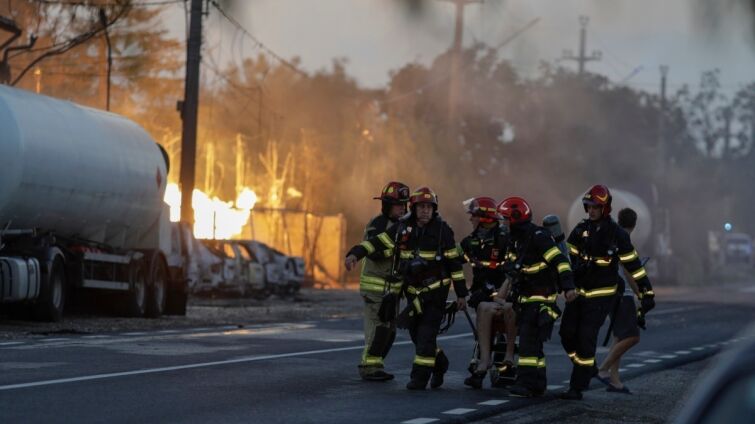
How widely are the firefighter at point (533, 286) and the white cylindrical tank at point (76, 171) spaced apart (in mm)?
9827

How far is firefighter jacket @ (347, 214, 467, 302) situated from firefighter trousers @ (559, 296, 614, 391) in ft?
3.23

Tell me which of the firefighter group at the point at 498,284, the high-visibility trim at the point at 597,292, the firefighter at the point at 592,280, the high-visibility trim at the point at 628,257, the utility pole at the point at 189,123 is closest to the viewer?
the firefighter group at the point at 498,284

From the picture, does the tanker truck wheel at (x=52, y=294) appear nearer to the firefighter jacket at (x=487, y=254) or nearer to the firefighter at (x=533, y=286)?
the firefighter jacket at (x=487, y=254)

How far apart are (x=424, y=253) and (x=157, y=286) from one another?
1472 centimetres

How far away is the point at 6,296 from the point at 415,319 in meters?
9.47

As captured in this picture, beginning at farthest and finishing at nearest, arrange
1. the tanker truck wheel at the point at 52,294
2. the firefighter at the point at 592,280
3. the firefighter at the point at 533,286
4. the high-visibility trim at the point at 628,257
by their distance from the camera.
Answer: the tanker truck wheel at the point at 52,294 < the high-visibility trim at the point at 628,257 < the firefighter at the point at 592,280 < the firefighter at the point at 533,286

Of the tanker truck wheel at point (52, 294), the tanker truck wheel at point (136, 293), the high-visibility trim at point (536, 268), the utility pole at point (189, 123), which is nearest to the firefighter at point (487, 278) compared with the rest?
the high-visibility trim at point (536, 268)

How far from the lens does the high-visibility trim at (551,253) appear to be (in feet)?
42.1

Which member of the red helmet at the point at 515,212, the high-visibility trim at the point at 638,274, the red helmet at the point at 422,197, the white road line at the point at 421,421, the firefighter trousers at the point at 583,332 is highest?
the red helmet at the point at 422,197

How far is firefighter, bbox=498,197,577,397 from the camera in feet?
42.0

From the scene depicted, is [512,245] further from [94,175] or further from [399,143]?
[399,143]

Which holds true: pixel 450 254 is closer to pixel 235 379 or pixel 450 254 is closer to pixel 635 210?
pixel 235 379

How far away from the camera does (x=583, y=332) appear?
13062 millimetres

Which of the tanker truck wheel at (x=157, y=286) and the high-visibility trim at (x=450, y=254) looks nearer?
the high-visibility trim at (x=450, y=254)
